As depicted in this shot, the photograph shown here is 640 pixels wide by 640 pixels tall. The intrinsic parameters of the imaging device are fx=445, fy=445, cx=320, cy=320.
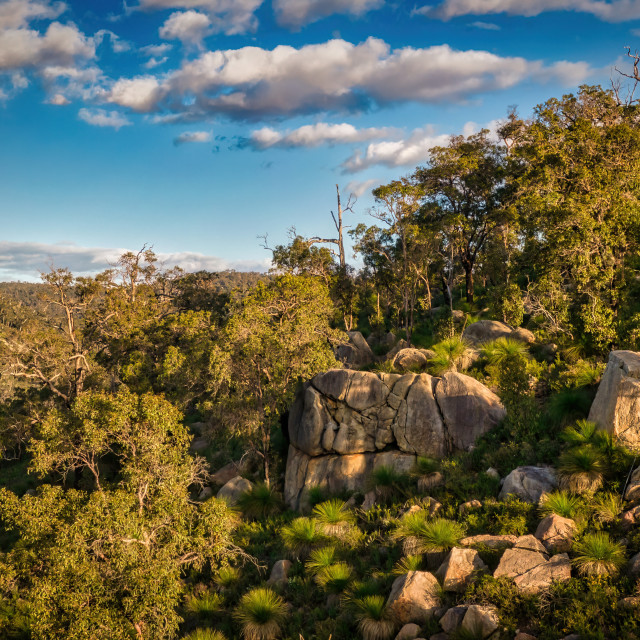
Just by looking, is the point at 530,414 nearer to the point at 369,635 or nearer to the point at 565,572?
the point at 565,572

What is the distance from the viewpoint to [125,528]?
10.4 m

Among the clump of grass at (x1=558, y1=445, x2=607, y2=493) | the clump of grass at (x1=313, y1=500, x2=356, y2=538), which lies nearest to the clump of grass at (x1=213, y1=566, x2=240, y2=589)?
the clump of grass at (x1=313, y1=500, x2=356, y2=538)

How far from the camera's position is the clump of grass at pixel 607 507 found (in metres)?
9.35

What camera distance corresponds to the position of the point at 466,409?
16094 mm

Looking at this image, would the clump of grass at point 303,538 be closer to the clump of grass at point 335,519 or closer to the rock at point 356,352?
the clump of grass at point 335,519

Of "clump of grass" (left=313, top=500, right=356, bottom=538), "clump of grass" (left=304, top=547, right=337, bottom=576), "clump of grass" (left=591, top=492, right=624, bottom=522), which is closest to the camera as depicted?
"clump of grass" (left=591, top=492, right=624, bottom=522)

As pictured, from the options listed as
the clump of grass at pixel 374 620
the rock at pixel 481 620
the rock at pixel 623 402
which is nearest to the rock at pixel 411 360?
the rock at pixel 623 402

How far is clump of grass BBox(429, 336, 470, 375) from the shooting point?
60.6 feet

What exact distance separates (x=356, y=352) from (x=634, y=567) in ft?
68.6

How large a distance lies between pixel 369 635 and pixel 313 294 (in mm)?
16413

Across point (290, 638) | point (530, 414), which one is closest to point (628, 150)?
point (530, 414)

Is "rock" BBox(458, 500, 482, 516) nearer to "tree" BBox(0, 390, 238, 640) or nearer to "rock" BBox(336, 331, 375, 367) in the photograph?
"tree" BBox(0, 390, 238, 640)

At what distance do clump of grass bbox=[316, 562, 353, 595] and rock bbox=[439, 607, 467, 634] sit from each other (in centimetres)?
351

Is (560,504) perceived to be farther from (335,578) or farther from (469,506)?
(335,578)
